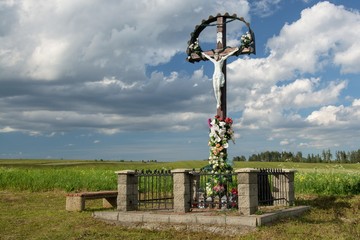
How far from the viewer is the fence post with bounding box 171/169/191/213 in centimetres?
1228

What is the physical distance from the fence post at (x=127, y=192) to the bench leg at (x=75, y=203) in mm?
2846

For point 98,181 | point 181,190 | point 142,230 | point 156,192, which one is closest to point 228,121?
point 181,190

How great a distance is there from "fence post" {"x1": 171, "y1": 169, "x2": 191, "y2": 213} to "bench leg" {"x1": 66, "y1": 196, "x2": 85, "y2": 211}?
4.88 meters

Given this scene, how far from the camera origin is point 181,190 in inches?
485

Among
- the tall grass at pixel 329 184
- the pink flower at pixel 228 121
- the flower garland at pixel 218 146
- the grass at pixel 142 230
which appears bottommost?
the grass at pixel 142 230

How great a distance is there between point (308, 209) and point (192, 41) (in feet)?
23.2

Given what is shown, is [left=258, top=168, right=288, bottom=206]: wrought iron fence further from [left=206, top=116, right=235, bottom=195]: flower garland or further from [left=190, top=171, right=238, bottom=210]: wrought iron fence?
[left=206, top=116, right=235, bottom=195]: flower garland

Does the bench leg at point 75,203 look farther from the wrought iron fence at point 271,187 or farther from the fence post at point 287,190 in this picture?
the fence post at point 287,190

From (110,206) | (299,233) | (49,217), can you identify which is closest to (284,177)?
(299,233)

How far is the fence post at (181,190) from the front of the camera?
1228 cm

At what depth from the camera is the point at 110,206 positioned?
56.8 ft

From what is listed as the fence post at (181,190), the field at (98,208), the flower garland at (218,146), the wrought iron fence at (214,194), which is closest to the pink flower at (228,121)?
the flower garland at (218,146)

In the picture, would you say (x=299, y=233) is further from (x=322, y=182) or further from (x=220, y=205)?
(x=322, y=182)

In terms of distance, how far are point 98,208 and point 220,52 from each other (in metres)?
7.88
